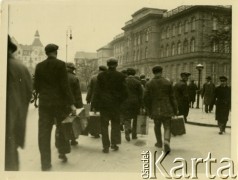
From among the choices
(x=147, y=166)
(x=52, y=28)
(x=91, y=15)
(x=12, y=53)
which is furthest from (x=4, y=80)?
(x=147, y=166)

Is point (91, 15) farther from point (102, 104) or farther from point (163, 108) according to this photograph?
point (163, 108)

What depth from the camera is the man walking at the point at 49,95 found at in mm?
5398

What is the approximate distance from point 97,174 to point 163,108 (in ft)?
4.28

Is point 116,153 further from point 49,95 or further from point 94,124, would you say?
point 49,95

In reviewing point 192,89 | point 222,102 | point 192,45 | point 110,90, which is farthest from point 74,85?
point 192,89

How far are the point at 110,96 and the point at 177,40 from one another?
176 cm

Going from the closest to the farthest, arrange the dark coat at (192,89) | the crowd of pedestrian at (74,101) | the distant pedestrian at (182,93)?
the crowd of pedestrian at (74,101)
the distant pedestrian at (182,93)
the dark coat at (192,89)

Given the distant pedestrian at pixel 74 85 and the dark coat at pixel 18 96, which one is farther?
the distant pedestrian at pixel 74 85

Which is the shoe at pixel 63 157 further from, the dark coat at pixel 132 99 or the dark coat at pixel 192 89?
the dark coat at pixel 192 89

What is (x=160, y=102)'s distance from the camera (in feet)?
Answer: 20.7

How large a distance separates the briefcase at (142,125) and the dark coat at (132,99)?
0.11 m

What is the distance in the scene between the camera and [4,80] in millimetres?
5797

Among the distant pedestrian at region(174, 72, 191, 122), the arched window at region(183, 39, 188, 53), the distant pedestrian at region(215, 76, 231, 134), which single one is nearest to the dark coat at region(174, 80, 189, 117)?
the distant pedestrian at region(174, 72, 191, 122)

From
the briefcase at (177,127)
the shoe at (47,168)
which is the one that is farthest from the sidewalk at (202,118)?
the shoe at (47,168)
